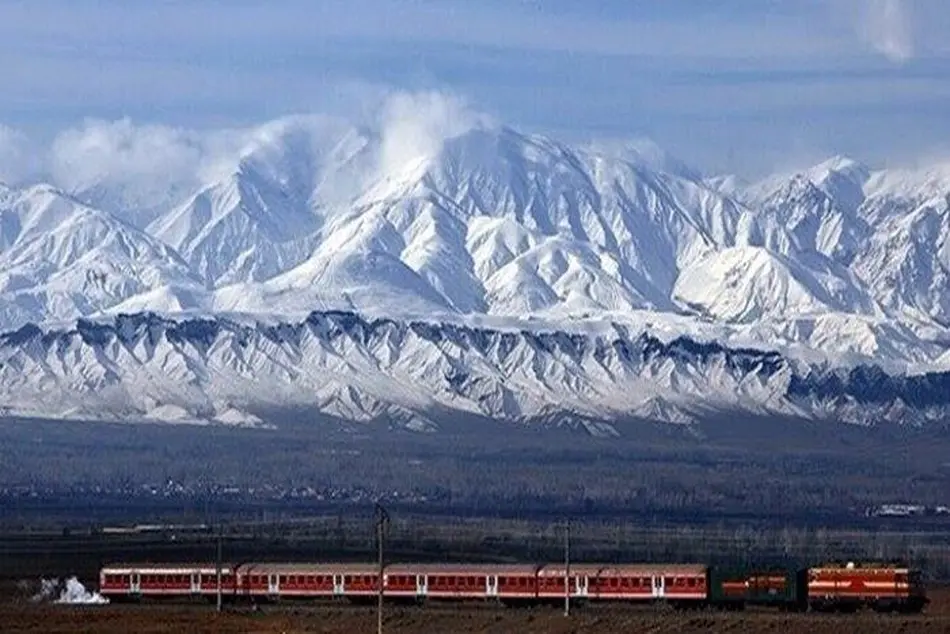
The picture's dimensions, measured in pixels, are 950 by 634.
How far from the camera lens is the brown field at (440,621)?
116m

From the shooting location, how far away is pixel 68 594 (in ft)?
456

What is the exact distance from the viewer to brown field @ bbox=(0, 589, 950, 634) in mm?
115750

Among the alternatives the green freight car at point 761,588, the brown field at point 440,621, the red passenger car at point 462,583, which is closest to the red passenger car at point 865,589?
the green freight car at point 761,588

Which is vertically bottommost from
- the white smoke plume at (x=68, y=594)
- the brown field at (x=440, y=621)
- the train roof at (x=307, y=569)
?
the brown field at (x=440, y=621)

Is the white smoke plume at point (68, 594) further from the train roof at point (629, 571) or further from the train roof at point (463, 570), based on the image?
the train roof at point (629, 571)

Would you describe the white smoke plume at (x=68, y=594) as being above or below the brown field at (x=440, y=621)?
above

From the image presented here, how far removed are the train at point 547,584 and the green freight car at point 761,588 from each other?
0.04 metres

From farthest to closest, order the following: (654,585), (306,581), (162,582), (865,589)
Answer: (162,582), (306,581), (654,585), (865,589)

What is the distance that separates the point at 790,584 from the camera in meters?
127

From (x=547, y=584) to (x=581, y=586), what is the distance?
1526mm

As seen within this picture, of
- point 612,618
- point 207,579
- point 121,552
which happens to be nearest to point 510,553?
point 121,552

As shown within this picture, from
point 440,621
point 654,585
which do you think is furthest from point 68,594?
point 654,585

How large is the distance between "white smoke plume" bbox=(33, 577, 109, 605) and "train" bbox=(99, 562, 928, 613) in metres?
0.99

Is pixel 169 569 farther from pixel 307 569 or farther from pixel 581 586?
pixel 581 586
